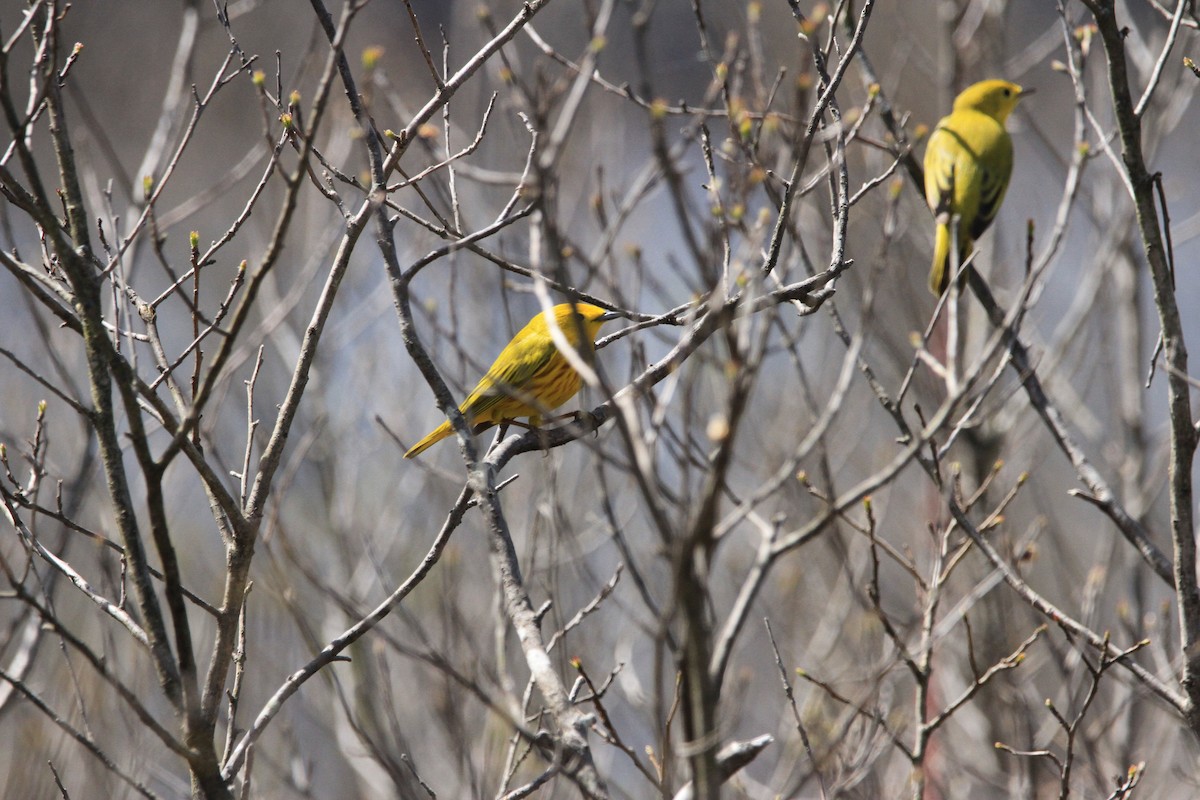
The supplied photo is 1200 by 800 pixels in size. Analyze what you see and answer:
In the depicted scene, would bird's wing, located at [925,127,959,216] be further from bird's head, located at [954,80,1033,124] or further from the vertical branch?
the vertical branch

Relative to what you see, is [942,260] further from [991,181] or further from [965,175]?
[991,181]

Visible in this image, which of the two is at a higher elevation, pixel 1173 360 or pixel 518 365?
pixel 518 365

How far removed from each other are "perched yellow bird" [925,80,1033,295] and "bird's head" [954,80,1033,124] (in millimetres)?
177

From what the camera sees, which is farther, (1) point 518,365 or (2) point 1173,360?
(1) point 518,365

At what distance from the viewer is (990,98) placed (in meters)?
6.53

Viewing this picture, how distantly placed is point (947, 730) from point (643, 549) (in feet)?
8.94

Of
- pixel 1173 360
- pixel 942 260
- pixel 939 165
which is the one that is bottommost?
pixel 1173 360

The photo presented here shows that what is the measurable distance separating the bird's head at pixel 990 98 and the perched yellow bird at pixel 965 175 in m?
0.18

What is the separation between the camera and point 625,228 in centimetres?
952

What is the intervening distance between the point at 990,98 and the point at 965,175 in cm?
102

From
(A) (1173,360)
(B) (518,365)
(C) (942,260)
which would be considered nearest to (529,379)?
(B) (518,365)

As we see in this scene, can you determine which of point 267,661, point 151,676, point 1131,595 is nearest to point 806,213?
point 1131,595

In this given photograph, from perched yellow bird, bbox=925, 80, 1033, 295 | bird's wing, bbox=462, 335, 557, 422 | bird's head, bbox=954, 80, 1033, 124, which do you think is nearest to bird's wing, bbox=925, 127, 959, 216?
perched yellow bird, bbox=925, 80, 1033, 295

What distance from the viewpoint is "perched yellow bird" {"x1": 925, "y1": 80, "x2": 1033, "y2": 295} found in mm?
5621
